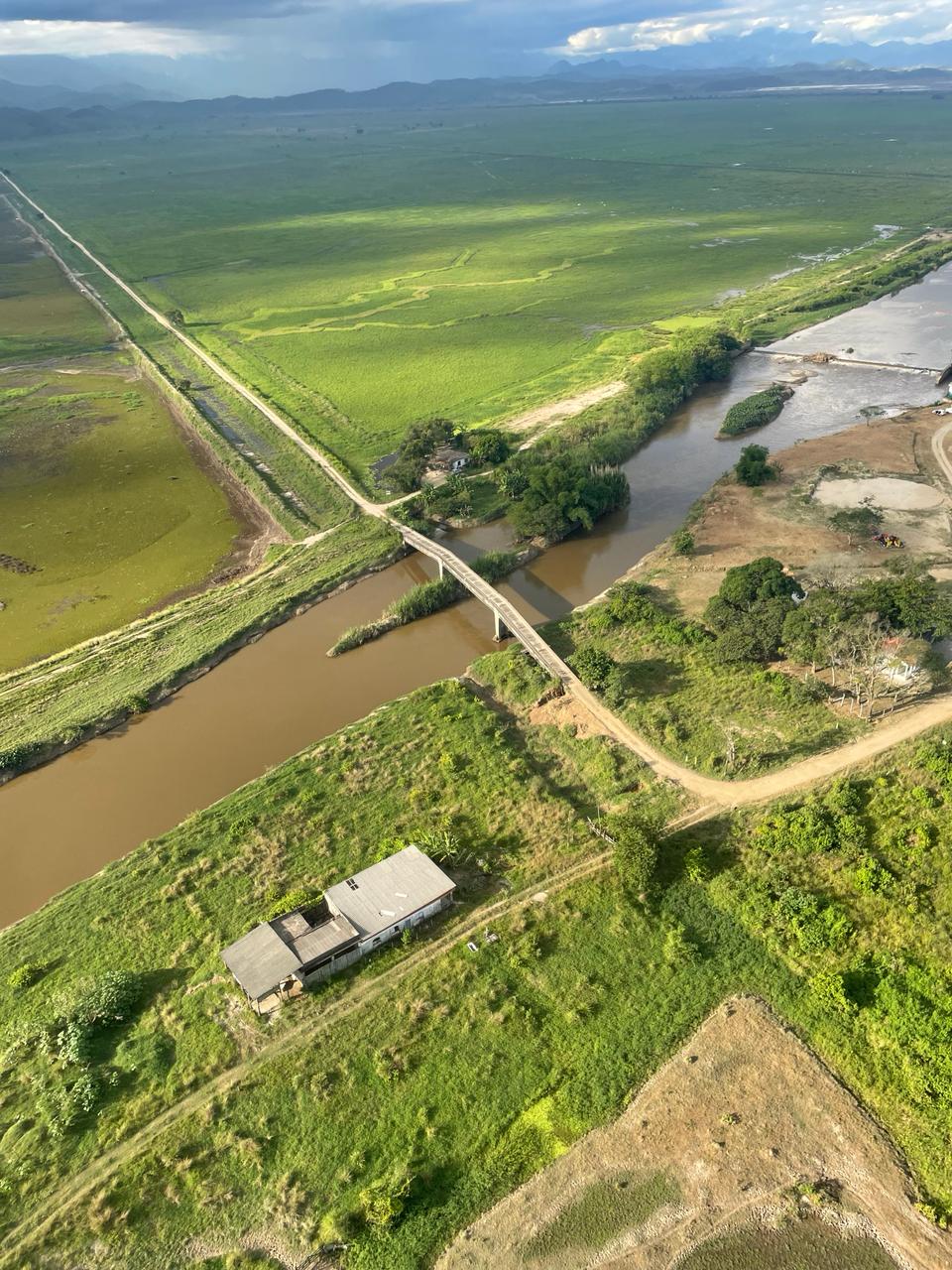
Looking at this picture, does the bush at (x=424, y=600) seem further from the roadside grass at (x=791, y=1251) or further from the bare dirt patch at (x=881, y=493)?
the roadside grass at (x=791, y=1251)

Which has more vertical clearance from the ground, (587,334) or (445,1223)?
(587,334)

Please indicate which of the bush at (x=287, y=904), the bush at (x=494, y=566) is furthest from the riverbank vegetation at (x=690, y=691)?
the bush at (x=287, y=904)

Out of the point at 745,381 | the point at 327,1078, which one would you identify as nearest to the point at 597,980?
the point at 327,1078

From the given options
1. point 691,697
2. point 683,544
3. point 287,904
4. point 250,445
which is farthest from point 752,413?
point 287,904

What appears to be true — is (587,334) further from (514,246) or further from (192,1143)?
(192,1143)

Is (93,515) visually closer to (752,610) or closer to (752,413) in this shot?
(752,610)

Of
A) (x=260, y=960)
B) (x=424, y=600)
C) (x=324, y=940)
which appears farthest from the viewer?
(x=424, y=600)

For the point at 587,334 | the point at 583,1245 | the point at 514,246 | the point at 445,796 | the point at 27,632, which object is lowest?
the point at 583,1245
